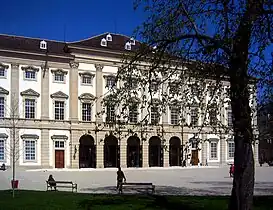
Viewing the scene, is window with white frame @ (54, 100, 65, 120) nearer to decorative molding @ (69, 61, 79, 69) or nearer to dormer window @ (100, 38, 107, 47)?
decorative molding @ (69, 61, 79, 69)

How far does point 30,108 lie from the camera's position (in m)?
55.7

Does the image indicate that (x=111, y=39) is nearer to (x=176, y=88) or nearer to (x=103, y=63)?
(x=103, y=63)

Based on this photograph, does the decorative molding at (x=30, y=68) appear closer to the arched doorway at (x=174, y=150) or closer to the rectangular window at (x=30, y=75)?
the rectangular window at (x=30, y=75)

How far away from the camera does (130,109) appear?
48.0ft

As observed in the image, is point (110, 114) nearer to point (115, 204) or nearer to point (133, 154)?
point (115, 204)

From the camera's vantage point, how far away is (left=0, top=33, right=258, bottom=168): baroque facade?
54281mm

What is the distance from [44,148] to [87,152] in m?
6.41

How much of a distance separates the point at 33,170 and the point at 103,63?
16.1 m

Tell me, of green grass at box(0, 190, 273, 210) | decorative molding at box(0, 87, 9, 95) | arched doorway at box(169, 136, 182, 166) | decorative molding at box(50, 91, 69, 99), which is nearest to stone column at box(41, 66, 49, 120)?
decorative molding at box(50, 91, 69, 99)

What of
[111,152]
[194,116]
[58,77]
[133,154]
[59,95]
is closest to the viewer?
[194,116]

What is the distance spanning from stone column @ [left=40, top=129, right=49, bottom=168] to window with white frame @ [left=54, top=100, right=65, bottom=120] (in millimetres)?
2433

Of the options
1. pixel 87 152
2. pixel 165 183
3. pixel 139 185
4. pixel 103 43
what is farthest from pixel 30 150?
pixel 139 185

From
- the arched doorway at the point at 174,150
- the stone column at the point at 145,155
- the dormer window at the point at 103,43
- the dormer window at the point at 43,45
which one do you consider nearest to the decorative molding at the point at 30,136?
the dormer window at the point at 43,45

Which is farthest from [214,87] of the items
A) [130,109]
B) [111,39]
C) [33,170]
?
[111,39]
